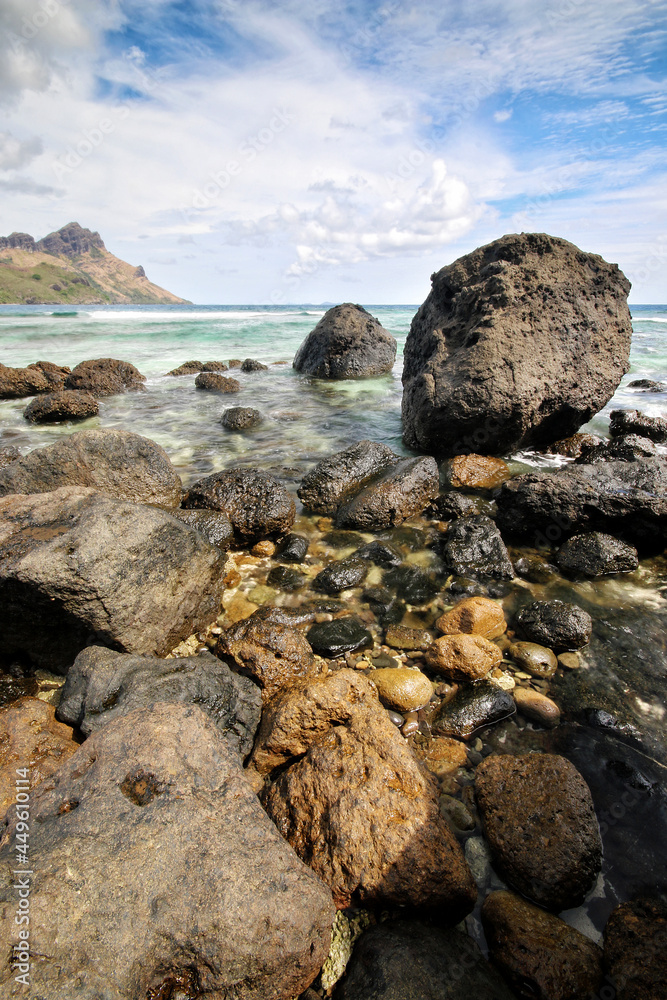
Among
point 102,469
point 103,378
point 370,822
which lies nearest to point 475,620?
point 370,822

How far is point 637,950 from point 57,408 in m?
11.6

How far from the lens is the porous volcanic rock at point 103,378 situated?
12.7 meters

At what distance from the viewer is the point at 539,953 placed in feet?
6.07

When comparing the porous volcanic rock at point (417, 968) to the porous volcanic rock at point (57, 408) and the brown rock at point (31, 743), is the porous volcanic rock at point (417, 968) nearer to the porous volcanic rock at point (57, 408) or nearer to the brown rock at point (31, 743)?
the brown rock at point (31, 743)

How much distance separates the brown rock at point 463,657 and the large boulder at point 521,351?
439 cm

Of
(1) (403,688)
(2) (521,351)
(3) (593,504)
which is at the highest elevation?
(2) (521,351)

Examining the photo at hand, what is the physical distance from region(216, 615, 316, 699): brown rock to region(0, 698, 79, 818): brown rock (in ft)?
3.53

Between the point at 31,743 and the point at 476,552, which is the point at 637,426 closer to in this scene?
the point at 476,552

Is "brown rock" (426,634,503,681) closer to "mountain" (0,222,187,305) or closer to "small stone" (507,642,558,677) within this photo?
"small stone" (507,642,558,677)

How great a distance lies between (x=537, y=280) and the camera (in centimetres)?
763

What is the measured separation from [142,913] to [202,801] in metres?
0.40

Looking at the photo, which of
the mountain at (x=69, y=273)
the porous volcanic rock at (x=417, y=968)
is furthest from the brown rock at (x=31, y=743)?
the mountain at (x=69, y=273)

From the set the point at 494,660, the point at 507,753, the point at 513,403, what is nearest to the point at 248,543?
the point at 494,660

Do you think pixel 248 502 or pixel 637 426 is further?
pixel 637 426
